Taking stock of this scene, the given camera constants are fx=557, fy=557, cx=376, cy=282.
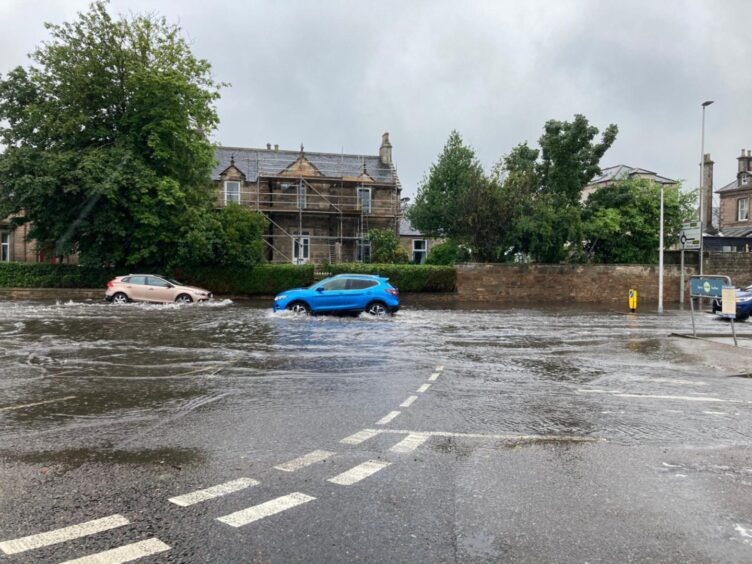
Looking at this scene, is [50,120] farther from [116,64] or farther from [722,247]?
[722,247]

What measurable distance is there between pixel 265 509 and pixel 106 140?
2975 cm

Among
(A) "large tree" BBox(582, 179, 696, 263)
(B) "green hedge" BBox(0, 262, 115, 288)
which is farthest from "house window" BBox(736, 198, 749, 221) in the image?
(B) "green hedge" BBox(0, 262, 115, 288)

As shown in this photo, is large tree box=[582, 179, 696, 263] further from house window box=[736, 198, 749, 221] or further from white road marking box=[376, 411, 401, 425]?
house window box=[736, 198, 749, 221]

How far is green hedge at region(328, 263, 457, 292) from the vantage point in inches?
1212

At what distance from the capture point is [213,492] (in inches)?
165

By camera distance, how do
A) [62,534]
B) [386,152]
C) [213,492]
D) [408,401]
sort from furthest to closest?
1. [386,152]
2. [408,401]
3. [213,492]
4. [62,534]

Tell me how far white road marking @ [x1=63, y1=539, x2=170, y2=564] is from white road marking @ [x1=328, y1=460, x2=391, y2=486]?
1.44m

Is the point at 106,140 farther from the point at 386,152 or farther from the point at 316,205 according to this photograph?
the point at 386,152

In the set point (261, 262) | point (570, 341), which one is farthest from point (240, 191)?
point (570, 341)

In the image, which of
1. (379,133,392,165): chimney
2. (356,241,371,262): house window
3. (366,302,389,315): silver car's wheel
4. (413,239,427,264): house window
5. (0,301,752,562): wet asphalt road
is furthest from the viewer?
(413,239,427,264): house window

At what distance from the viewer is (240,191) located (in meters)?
42.4

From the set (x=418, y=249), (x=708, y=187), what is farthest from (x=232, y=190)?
(x=708, y=187)

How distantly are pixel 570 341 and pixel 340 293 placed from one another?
26.9ft

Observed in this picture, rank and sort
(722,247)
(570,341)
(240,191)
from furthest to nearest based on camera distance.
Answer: (722,247), (240,191), (570,341)
